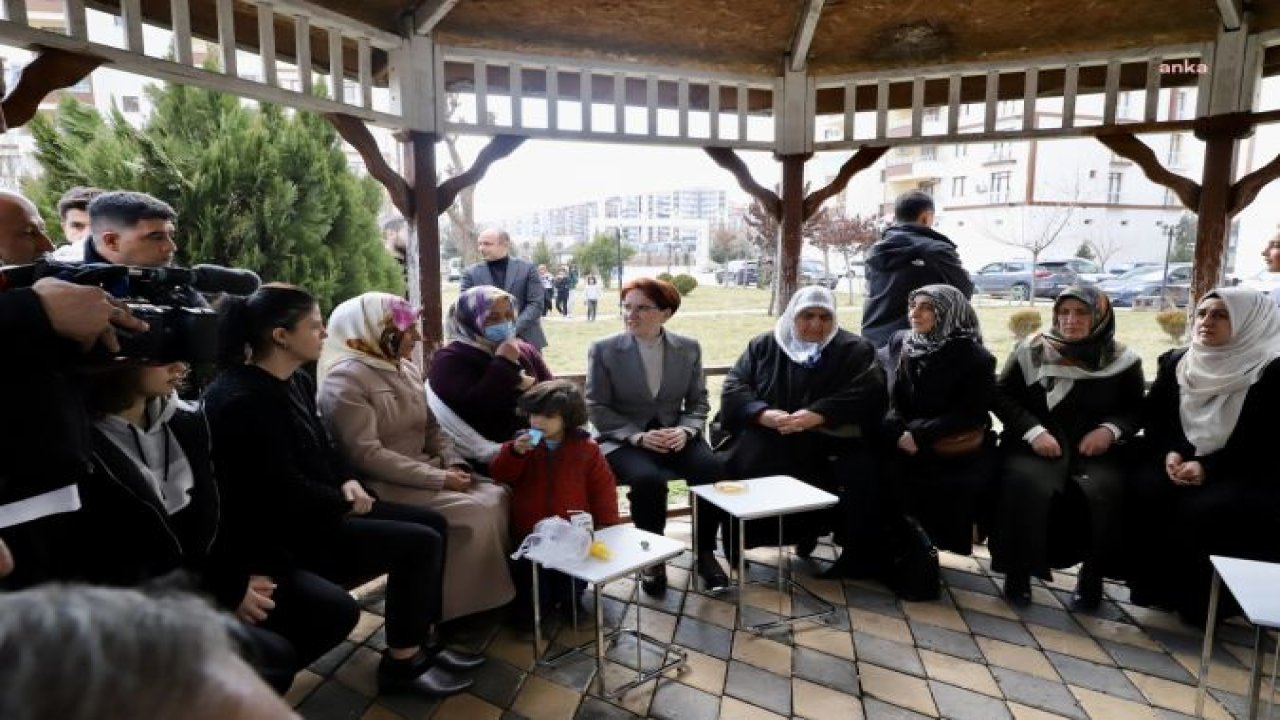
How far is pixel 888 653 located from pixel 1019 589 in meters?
0.85

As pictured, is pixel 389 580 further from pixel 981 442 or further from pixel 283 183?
pixel 283 183

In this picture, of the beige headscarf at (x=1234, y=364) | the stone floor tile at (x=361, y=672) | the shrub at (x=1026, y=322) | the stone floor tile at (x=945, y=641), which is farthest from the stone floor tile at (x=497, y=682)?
the shrub at (x=1026, y=322)

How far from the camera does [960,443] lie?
129 inches

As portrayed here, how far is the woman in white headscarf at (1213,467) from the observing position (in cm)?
281

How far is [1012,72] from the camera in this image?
4.27 meters

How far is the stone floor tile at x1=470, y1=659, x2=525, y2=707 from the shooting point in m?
2.35

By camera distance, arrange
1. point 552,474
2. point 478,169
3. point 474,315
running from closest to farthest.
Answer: point 552,474 → point 474,315 → point 478,169

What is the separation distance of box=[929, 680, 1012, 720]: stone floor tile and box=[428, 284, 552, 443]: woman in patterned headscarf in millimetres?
1956

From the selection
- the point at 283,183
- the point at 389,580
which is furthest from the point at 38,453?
the point at 283,183

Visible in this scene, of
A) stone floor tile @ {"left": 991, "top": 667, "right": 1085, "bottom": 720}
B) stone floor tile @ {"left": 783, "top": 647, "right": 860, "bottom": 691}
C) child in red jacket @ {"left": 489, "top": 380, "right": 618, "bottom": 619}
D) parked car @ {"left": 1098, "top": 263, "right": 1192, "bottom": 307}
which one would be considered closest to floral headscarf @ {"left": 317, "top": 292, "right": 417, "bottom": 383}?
child in red jacket @ {"left": 489, "top": 380, "right": 618, "bottom": 619}

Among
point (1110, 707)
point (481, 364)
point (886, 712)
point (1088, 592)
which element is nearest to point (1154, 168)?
point (1088, 592)

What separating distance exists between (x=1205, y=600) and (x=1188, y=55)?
2.96 m

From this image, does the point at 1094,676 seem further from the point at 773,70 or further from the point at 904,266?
the point at 773,70

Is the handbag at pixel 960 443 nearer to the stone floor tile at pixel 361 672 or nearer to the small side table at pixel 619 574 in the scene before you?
the small side table at pixel 619 574
